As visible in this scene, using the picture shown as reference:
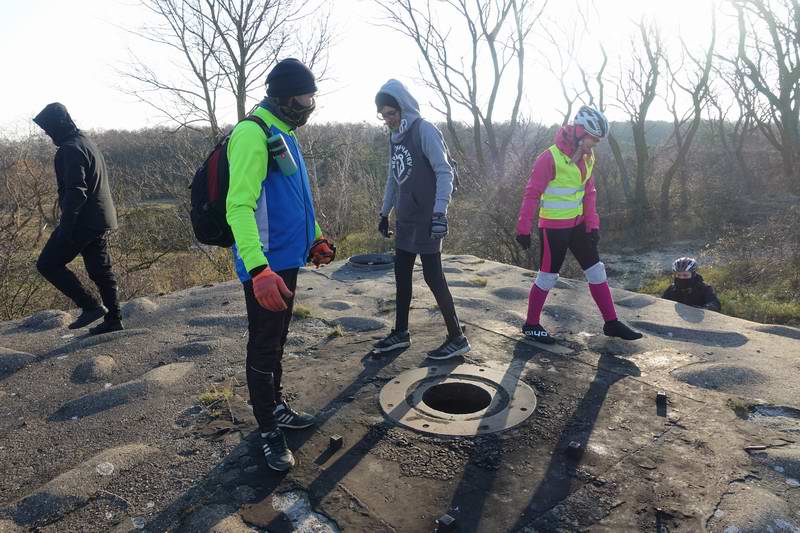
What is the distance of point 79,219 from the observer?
410 cm

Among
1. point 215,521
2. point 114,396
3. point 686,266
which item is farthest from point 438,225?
point 686,266

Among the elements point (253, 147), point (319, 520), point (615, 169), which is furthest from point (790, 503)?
point (615, 169)

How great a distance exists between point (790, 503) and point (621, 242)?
1368 cm

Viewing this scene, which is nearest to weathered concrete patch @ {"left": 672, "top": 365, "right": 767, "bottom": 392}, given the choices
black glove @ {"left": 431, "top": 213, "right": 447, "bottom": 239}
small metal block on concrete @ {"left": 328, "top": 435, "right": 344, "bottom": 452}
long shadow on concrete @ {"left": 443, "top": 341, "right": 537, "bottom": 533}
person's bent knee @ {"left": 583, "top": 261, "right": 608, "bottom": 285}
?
person's bent knee @ {"left": 583, "top": 261, "right": 608, "bottom": 285}

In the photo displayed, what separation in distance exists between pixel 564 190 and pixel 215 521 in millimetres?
3091

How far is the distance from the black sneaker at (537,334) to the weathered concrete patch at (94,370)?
125 inches

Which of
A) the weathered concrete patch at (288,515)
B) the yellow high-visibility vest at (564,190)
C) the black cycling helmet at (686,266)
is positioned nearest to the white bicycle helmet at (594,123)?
the yellow high-visibility vest at (564,190)

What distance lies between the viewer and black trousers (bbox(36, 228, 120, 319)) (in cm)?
407

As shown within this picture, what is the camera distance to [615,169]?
19.3m

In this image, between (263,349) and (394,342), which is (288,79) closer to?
(263,349)

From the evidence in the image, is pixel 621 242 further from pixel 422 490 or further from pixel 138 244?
pixel 422 490

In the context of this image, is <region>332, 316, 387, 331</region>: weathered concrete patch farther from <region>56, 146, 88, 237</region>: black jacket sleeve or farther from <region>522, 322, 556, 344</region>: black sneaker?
<region>56, 146, 88, 237</region>: black jacket sleeve

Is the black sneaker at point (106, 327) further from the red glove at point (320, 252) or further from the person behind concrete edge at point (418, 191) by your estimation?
the red glove at point (320, 252)

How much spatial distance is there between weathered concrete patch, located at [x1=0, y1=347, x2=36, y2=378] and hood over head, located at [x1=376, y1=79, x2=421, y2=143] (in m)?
3.35
